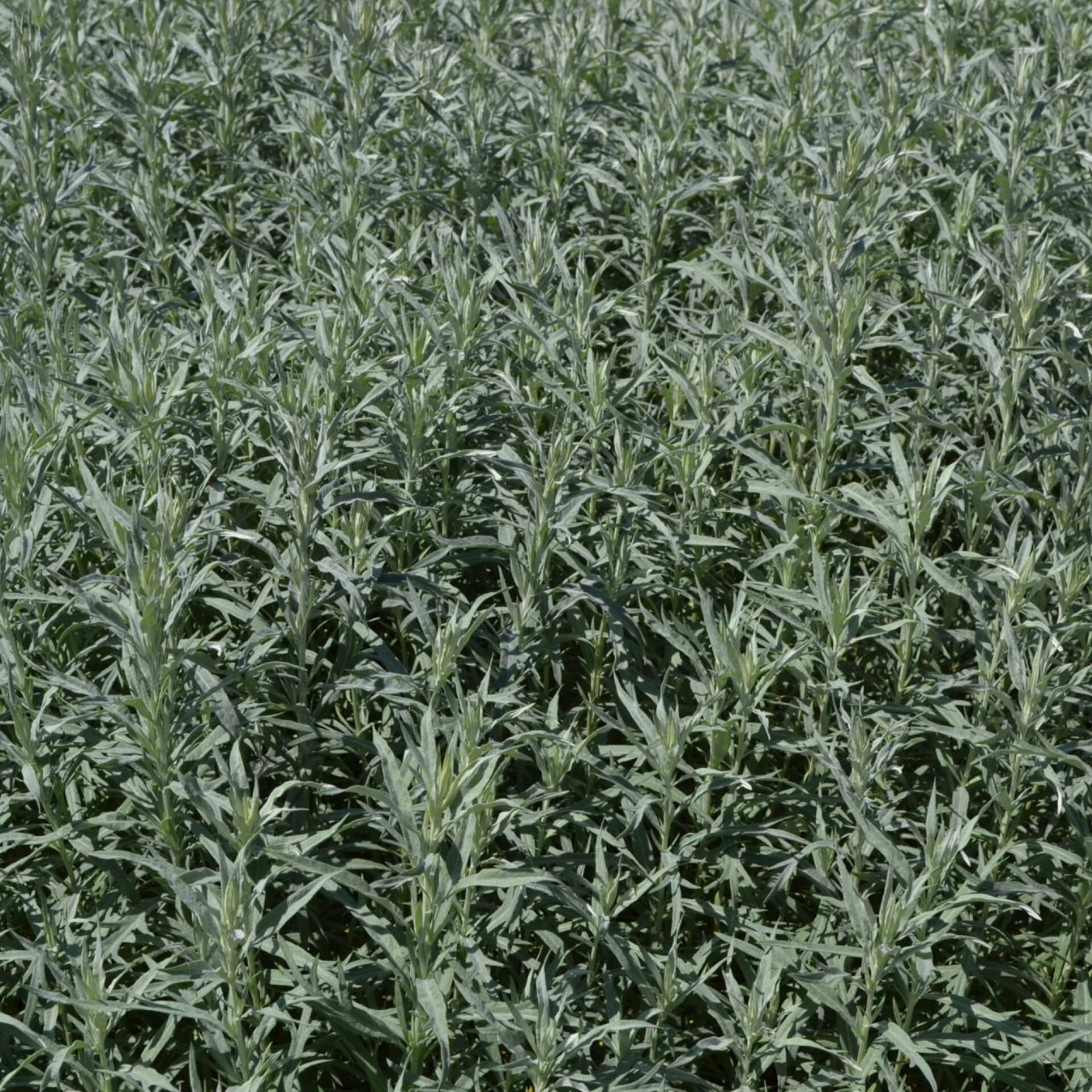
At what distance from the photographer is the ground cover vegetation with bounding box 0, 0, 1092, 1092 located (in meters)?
2.78

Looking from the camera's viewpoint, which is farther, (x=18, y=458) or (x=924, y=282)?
(x=924, y=282)

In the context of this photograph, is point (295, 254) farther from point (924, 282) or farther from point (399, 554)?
point (924, 282)

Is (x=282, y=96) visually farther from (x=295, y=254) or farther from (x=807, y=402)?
(x=807, y=402)

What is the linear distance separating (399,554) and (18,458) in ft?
3.02

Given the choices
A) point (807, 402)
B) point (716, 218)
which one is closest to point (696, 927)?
point (807, 402)

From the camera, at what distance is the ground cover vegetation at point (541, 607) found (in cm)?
278

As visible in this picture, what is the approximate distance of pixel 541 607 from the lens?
3.34 meters

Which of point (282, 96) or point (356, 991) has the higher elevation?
point (282, 96)

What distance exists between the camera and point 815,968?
3.05 m

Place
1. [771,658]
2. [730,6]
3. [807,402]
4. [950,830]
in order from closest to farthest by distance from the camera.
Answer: [950,830] → [771,658] → [807,402] → [730,6]

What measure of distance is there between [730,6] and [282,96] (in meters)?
1.75

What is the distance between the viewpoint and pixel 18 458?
123 inches

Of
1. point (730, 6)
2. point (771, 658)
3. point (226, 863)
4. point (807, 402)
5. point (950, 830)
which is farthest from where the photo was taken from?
point (730, 6)

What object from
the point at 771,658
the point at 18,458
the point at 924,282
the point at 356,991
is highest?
the point at 924,282
